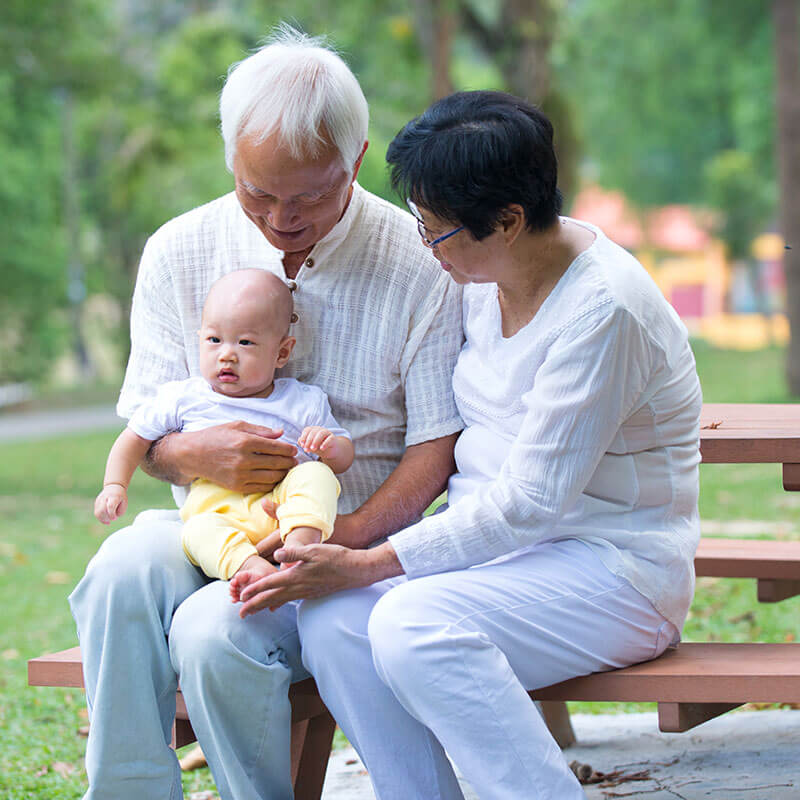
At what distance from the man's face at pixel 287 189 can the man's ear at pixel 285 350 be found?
0.21 m

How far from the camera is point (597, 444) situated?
2473 millimetres

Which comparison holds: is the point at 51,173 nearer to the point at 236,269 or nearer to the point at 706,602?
the point at 706,602

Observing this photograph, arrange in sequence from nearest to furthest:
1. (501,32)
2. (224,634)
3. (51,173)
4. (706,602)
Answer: (224,634), (706,602), (501,32), (51,173)

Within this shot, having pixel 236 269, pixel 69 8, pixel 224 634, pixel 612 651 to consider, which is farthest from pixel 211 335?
pixel 69 8

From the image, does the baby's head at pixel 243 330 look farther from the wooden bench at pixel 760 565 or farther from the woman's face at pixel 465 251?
the wooden bench at pixel 760 565

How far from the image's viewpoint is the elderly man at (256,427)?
8.36 ft

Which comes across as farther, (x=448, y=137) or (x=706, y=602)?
(x=706, y=602)

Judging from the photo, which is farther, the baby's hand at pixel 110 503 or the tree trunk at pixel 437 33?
the tree trunk at pixel 437 33

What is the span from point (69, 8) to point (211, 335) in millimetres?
11908

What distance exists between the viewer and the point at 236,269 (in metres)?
3.08

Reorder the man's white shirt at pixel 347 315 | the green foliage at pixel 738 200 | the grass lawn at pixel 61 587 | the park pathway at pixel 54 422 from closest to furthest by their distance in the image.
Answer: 1. the man's white shirt at pixel 347 315
2. the grass lawn at pixel 61 587
3. the park pathway at pixel 54 422
4. the green foliage at pixel 738 200

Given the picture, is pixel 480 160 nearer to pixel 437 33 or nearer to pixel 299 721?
pixel 299 721

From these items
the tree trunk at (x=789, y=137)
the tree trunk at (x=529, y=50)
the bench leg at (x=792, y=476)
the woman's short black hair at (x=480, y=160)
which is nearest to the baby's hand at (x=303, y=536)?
the woman's short black hair at (x=480, y=160)

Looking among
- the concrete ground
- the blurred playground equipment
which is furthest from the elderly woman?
the blurred playground equipment
